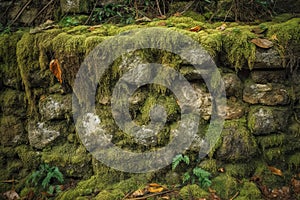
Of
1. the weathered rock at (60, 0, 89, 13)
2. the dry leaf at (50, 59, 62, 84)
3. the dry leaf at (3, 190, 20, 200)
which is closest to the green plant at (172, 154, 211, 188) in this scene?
the dry leaf at (50, 59, 62, 84)

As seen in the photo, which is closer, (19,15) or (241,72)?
(241,72)

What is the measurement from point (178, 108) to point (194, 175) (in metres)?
0.78

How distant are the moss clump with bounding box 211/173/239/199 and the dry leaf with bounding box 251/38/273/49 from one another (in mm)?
1485

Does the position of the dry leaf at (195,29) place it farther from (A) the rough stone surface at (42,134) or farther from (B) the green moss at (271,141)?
(A) the rough stone surface at (42,134)

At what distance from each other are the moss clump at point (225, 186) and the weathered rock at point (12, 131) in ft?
8.21

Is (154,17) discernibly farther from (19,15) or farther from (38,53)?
(19,15)

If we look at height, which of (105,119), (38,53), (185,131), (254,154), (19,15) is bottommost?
(254,154)

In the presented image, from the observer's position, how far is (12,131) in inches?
137

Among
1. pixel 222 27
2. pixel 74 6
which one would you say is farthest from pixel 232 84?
pixel 74 6

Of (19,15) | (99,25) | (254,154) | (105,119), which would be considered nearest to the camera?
(254,154)

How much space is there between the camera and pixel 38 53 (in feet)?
10.9

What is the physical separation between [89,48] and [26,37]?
94 cm

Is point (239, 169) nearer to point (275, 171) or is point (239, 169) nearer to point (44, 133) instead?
point (275, 171)

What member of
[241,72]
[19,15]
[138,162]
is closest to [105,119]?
[138,162]
